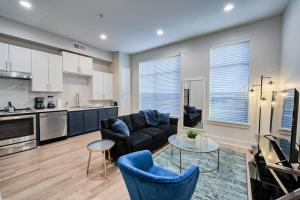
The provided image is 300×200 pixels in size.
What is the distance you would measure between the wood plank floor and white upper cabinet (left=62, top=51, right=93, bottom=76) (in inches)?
101

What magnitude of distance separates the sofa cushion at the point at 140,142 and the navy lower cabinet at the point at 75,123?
2.41 meters

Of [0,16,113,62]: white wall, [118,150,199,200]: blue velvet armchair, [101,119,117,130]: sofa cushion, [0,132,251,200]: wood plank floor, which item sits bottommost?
[0,132,251,200]: wood plank floor

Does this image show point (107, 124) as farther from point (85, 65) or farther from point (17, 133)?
point (85, 65)

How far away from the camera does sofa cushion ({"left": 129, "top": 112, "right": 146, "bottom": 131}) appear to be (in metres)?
3.72

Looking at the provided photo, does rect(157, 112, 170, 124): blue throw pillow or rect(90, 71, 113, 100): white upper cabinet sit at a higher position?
rect(90, 71, 113, 100): white upper cabinet

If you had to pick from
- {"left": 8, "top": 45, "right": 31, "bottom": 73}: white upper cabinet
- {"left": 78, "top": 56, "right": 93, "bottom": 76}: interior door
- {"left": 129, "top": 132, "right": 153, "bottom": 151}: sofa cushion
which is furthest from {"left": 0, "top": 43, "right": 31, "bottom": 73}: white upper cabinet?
{"left": 129, "top": 132, "right": 153, "bottom": 151}: sofa cushion

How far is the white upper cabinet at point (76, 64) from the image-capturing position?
14.7ft

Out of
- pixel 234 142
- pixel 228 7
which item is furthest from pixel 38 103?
pixel 234 142

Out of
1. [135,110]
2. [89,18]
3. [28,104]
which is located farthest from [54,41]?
[135,110]

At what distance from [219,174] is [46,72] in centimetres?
487

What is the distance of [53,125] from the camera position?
3932mm

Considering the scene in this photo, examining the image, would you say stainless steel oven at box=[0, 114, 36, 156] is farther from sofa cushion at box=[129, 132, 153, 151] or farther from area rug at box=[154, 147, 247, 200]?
area rug at box=[154, 147, 247, 200]

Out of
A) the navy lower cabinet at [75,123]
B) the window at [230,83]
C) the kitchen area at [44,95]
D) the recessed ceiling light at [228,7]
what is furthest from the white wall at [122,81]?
the recessed ceiling light at [228,7]

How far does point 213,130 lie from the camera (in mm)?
4215
